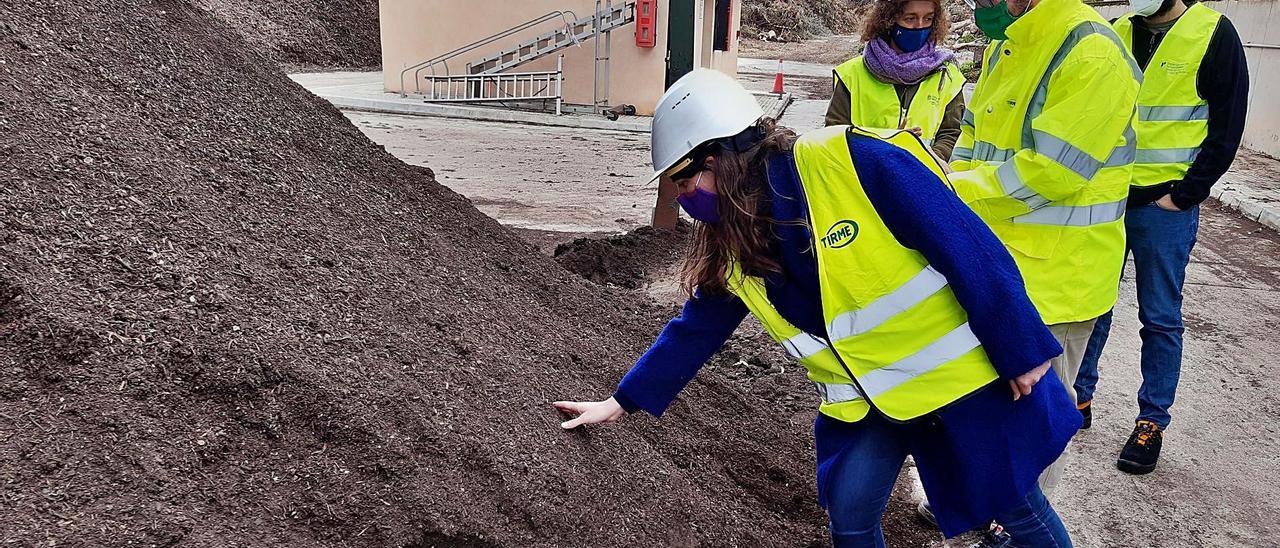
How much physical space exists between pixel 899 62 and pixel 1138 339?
2.51 meters

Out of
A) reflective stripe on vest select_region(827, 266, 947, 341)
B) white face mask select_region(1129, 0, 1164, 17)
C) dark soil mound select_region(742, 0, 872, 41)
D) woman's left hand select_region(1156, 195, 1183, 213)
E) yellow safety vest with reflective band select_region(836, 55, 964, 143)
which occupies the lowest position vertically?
dark soil mound select_region(742, 0, 872, 41)

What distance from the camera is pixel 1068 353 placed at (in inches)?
118

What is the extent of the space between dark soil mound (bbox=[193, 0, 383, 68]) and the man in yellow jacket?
21912 mm

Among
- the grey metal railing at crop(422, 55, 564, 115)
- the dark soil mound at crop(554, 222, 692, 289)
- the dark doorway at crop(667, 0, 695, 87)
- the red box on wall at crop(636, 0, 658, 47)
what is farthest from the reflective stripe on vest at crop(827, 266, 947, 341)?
the grey metal railing at crop(422, 55, 564, 115)

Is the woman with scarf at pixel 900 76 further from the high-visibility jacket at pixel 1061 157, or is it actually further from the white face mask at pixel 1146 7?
the high-visibility jacket at pixel 1061 157

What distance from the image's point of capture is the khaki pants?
291 cm

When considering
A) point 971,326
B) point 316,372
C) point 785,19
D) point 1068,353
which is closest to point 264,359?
point 316,372

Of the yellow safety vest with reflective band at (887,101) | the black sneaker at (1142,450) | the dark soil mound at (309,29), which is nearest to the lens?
the black sneaker at (1142,450)

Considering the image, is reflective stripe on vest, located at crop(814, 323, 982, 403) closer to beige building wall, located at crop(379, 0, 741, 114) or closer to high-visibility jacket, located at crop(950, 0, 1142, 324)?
high-visibility jacket, located at crop(950, 0, 1142, 324)

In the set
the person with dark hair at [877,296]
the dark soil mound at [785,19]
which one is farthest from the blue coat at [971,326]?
the dark soil mound at [785,19]

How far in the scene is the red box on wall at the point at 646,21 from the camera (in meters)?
14.2

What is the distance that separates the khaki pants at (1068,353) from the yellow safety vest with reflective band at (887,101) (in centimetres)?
120

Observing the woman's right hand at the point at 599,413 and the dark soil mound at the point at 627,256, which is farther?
the dark soil mound at the point at 627,256

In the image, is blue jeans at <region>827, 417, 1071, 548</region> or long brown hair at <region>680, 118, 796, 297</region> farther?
blue jeans at <region>827, 417, 1071, 548</region>
